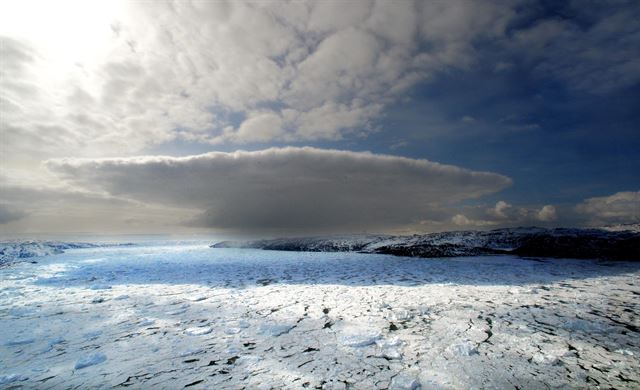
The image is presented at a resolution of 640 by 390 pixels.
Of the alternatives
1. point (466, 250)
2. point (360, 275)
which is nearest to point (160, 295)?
point (360, 275)

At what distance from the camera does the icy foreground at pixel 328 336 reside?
3.02 m

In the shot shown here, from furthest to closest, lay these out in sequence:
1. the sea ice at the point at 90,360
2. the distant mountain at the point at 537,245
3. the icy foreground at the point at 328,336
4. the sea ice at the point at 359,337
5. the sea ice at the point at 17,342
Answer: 1. the distant mountain at the point at 537,245
2. the sea ice at the point at 17,342
3. the sea ice at the point at 359,337
4. the sea ice at the point at 90,360
5. the icy foreground at the point at 328,336

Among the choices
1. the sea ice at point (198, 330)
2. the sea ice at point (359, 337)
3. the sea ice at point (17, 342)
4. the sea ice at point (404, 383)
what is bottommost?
the sea ice at point (17, 342)

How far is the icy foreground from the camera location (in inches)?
119

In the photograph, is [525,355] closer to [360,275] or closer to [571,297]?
[571,297]

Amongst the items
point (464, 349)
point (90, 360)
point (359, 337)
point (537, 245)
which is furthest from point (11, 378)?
point (537, 245)

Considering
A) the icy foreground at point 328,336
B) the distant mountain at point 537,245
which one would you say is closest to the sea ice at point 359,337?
the icy foreground at point 328,336

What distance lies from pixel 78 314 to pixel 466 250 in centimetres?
1751

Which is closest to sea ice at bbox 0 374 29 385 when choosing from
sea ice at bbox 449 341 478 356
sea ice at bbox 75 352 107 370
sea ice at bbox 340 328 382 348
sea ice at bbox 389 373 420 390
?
sea ice at bbox 75 352 107 370

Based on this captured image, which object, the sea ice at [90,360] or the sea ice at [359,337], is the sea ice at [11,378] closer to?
the sea ice at [90,360]

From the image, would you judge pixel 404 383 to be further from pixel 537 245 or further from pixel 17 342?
pixel 537 245

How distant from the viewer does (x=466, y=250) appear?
648 inches

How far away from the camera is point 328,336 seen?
13.4 feet

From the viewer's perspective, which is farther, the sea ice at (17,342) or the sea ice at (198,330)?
the sea ice at (198,330)
